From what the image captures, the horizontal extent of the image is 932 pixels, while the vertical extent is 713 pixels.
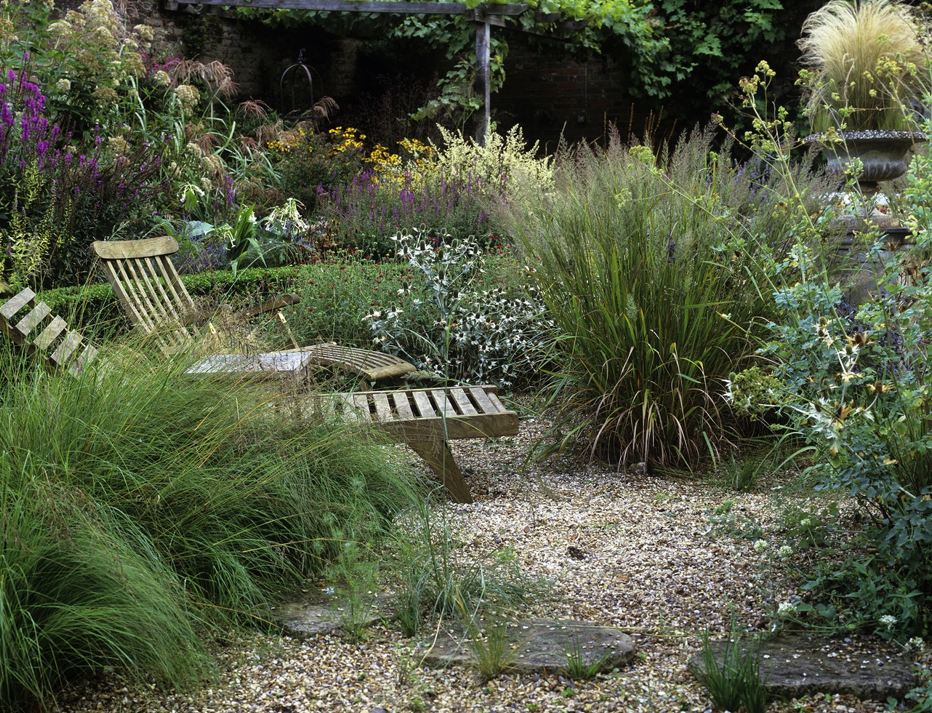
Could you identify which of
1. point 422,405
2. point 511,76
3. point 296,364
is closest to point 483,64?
point 511,76

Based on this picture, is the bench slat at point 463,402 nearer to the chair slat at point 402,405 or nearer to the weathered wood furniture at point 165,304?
the chair slat at point 402,405

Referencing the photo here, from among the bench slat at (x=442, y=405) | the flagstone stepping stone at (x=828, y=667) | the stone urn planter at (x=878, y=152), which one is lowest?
the flagstone stepping stone at (x=828, y=667)

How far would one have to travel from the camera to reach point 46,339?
9.57 feet

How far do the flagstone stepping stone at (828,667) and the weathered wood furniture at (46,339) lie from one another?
1.99 m

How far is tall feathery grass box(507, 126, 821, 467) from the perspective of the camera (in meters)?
3.59

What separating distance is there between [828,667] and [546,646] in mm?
657

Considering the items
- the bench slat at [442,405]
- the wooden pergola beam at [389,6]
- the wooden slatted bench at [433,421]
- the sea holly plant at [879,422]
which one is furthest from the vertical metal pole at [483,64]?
the sea holly plant at [879,422]

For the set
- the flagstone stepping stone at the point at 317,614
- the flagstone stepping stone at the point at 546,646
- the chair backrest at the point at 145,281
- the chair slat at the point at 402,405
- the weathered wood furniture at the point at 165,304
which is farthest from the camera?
the chair backrest at the point at 145,281

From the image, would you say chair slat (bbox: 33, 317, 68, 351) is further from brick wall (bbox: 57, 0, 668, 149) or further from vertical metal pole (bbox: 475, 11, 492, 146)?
brick wall (bbox: 57, 0, 668, 149)

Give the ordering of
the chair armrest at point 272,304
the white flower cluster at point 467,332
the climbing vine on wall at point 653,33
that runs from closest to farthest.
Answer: the chair armrest at point 272,304
the white flower cluster at point 467,332
the climbing vine on wall at point 653,33

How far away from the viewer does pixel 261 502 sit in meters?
2.66

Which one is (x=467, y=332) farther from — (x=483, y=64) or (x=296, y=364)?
(x=483, y=64)

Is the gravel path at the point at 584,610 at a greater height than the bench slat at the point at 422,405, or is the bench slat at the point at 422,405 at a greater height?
the bench slat at the point at 422,405

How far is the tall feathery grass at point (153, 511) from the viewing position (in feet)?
6.59
